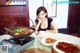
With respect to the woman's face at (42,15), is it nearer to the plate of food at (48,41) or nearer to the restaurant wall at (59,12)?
the plate of food at (48,41)

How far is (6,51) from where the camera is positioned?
1.26 m

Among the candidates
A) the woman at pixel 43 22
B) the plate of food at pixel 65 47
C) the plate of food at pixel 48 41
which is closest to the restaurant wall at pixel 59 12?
the woman at pixel 43 22

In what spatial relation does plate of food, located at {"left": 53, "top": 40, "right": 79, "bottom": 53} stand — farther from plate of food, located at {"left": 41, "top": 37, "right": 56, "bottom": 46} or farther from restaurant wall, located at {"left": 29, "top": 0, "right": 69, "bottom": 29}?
restaurant wall, located at {"left": 29, "top": 0, "right": 69, "bottom": 29}

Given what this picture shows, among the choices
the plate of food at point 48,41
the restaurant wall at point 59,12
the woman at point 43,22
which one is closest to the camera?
the plate of food at point 48,41

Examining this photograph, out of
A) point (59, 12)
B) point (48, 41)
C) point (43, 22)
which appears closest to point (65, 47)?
point (48, 41)

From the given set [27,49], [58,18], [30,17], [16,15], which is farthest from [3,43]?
[58,18]

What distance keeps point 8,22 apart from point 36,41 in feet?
6.89

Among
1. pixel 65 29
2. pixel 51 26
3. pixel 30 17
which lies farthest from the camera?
pixel 65 29

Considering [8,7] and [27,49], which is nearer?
[27,49]

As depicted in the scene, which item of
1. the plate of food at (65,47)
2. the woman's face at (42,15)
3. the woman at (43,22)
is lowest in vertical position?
the plate of food at (65,47)

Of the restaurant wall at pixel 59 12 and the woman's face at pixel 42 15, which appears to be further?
the restaurant wall at pixel 59 12

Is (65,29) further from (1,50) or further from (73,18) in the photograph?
(1,50)

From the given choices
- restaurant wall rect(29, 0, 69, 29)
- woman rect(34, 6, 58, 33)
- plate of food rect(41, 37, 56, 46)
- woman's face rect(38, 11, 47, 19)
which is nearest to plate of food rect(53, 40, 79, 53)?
plate of food rect(41, 37, 56, 46)

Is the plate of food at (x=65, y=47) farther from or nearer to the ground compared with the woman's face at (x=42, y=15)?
nearer to the ground
